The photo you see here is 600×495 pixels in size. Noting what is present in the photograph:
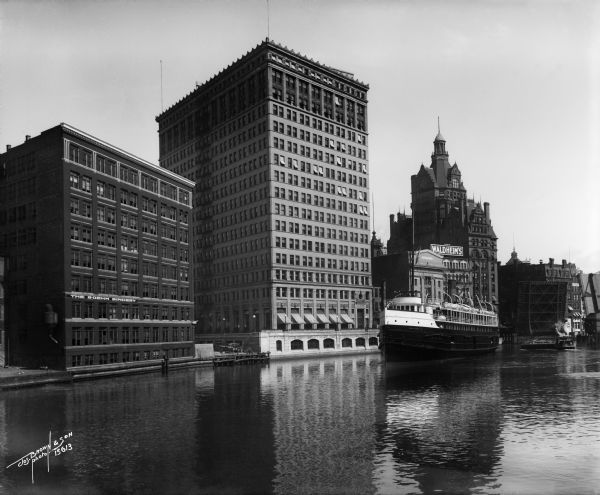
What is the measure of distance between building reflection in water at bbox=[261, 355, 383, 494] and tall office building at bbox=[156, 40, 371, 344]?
68762mm

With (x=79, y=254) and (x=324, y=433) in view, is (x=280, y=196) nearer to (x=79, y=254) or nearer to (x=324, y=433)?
(x=79, y=254)

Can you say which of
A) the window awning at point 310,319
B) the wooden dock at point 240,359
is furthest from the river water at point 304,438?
the window awning at point 310,319

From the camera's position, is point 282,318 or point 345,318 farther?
point 345,318

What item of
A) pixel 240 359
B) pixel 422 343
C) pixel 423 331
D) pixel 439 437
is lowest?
pixel 240 359

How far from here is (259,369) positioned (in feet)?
355

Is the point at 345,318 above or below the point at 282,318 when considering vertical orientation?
below

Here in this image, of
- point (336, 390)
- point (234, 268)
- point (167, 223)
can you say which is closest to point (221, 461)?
point (336, 390)

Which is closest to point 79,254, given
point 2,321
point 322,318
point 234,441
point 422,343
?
point 2,321

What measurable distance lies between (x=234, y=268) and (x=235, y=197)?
17073 mm

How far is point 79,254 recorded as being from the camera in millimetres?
90125

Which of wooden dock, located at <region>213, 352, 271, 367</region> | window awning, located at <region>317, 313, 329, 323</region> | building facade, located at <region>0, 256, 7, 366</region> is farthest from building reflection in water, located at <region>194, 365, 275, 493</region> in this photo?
window awning, located at <region>317, 313, 329, 323</region>

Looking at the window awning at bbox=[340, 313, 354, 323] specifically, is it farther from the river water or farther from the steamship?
the river water

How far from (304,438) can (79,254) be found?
185ft

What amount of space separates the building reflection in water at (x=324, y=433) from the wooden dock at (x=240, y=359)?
30.5 metres
